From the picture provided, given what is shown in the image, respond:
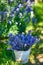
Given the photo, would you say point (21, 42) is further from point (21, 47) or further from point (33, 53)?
point (33, 53)

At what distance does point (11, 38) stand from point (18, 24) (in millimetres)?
751

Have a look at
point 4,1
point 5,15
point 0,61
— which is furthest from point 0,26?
point 0,61

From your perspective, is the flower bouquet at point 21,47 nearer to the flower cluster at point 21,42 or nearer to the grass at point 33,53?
the flower cluster at point 21,42

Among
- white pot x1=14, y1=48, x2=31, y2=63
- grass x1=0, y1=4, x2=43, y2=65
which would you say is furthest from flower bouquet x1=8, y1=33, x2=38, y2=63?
grass x1=0, y1=4, x2=43, y2=65

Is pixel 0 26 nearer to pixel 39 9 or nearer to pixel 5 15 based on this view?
pixel 5 15

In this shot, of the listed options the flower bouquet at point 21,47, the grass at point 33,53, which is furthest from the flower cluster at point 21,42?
the grass at point 33,53

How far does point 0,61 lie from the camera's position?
4180 millimetres

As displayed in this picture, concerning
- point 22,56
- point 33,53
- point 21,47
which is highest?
point 21,47

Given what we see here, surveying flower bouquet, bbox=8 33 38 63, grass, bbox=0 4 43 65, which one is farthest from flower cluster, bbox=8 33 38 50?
grass, bbox=0 4 43 65

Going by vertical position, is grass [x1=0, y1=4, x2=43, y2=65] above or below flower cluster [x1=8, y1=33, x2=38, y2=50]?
below

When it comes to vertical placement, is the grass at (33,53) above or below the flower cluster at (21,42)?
below

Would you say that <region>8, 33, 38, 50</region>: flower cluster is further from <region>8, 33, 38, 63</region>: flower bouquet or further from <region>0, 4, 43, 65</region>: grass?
<region>0, 4, 43, 65</region>: grass

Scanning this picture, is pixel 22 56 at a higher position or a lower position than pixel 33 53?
higher

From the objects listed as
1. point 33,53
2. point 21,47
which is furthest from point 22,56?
point 33,53
